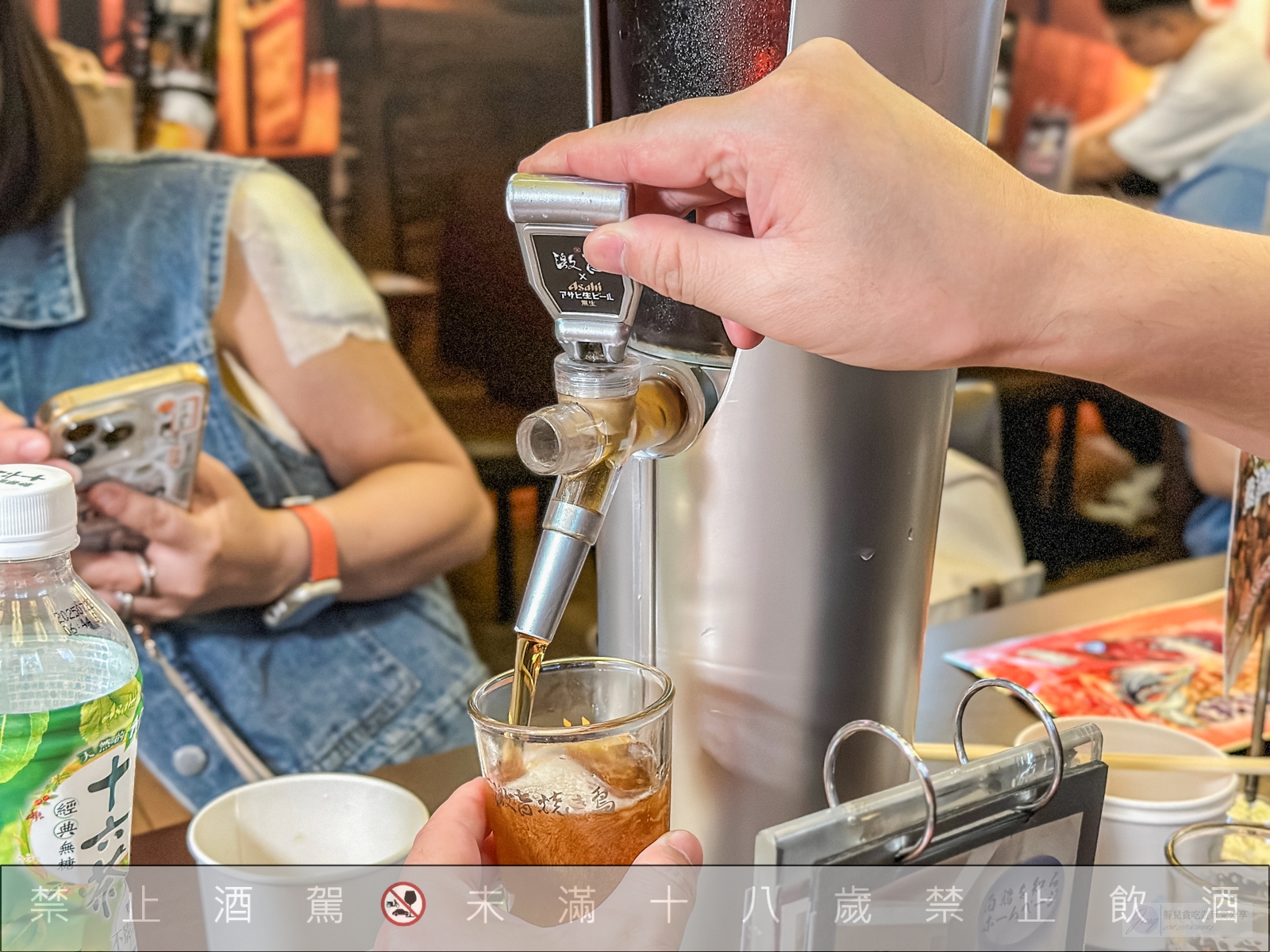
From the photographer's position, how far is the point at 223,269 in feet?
3.73

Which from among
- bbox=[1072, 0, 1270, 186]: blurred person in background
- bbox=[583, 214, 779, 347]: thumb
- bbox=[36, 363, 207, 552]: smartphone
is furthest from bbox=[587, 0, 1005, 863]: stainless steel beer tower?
bbox=[1072, 0, 1270, 186]: blurred person in background

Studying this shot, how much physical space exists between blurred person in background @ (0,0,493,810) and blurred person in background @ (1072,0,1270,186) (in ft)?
5.01

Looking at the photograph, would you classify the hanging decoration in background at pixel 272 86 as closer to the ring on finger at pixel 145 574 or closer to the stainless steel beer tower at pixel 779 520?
the ring on finger at pixel 145 574

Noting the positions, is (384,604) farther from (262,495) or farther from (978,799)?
(978,799)

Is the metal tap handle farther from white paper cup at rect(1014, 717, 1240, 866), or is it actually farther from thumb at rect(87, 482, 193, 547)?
thumb at rect(87, 482, 193, 547)

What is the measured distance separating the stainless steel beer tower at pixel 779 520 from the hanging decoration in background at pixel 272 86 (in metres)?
0.76

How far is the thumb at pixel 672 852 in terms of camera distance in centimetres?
41

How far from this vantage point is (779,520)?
1.53 feet

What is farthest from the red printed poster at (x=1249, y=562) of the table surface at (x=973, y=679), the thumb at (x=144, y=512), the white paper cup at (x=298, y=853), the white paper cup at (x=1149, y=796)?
the thumb at (x=144, y=512)

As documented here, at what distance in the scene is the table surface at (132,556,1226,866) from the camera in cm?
68

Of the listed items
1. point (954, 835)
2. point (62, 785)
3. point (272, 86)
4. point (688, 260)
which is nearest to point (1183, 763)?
point (954, 835)

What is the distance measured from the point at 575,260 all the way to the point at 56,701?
25cm

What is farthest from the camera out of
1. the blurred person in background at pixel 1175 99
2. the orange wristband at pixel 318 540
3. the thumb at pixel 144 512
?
the blurred person in background at pixel 1175 99

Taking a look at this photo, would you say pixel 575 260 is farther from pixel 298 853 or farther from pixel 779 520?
pixel 298 853
